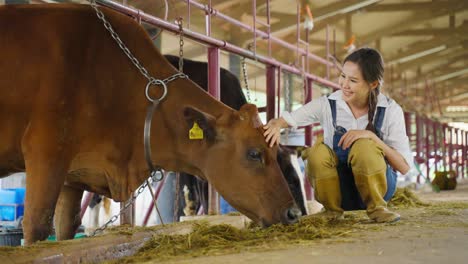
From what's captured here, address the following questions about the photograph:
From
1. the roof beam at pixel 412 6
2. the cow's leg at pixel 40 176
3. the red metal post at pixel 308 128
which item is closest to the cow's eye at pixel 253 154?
the cow's leg at pixel 40 176

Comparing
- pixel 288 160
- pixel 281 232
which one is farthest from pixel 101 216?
pixel 281 232

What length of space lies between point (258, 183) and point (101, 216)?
16.2 ft

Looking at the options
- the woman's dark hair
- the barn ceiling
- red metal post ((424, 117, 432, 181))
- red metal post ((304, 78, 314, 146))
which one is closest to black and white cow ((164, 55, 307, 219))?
the barn ceiling

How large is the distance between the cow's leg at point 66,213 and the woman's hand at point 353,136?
1.40 meters

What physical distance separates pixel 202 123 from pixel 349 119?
84cm

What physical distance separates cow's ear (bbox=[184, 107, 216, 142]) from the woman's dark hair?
0.81m

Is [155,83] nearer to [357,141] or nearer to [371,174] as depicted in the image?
[357,141]

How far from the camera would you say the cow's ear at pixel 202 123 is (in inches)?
109

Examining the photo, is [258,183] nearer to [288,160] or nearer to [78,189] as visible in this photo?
[78,189]

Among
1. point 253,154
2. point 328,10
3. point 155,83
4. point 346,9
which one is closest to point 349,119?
point 253,154

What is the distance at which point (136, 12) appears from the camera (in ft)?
11.5

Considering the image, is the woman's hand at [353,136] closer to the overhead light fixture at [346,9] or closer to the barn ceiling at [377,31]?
the barn ceiling at [377,31]

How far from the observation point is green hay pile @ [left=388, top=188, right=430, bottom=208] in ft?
14.2

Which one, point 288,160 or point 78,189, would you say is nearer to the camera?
point 78,189
